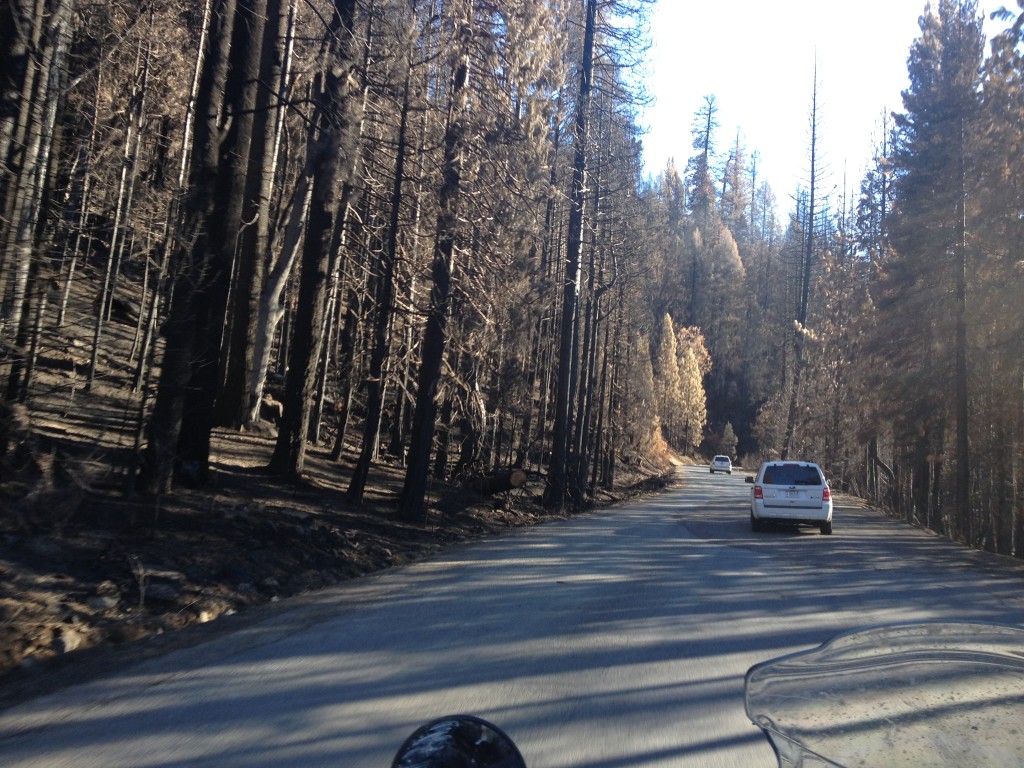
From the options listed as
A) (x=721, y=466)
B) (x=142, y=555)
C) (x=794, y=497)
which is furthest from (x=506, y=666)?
(x=721, y=466)

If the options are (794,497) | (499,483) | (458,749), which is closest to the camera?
(458,749)

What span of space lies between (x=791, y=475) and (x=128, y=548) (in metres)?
15.6

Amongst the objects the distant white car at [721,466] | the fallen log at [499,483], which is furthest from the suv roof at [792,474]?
the distant white car at [721,466]

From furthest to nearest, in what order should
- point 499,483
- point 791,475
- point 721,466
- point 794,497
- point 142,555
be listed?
point 721,466, point 499,483, point 791,475, point 794,497, point 142,555

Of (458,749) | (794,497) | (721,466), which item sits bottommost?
(458,749)

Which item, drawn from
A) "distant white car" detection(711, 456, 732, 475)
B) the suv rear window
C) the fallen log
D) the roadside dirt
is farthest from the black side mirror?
"distant white car" detection(711, 456, 732, 475)

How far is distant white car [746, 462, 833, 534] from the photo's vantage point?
64.2 ft

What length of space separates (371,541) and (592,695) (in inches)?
308

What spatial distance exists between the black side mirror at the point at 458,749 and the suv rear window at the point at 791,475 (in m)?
18.2

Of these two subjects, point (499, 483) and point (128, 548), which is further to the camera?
point (499, 483)

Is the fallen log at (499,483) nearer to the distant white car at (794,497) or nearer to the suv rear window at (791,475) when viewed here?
the distant white car at (794,497)

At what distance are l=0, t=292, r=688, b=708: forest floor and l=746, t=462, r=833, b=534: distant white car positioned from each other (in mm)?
8243

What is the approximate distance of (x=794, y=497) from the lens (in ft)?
64.6

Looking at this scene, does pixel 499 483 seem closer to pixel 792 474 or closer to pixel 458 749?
pixel 792 474
